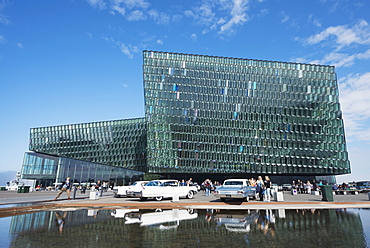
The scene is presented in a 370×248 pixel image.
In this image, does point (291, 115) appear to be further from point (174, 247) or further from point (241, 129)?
point (174, 247)

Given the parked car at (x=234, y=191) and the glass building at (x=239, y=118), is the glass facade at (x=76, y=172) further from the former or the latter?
the parked car at (x=234, y=191)

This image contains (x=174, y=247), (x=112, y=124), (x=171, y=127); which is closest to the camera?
(x=174, y=247)

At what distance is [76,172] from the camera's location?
5572cm

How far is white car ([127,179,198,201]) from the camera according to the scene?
2073 cm

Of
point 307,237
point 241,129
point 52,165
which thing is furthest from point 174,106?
point 307,237

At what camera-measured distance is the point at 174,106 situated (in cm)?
7225

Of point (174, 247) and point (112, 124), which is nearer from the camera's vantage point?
point (174, 247)

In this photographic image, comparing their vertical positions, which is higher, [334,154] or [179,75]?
[179,75]

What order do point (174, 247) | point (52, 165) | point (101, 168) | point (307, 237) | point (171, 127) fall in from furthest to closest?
1. point (52, 165)
2. point (171, 127)
3. point (101, 168)
4. point (307, 237)
5. point (174, 247)

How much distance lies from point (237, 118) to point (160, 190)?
55547mm

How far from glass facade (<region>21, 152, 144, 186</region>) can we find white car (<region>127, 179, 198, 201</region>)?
3013cm

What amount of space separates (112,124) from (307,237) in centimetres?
8605

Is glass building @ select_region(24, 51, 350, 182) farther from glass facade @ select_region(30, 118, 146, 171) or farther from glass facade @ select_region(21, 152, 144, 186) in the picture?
glass facade @ select_region(21, 152, 144, 186)

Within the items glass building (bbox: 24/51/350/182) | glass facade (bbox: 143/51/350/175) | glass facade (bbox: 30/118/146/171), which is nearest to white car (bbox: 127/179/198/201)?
glass building (bbox: 24/51/350/182)
